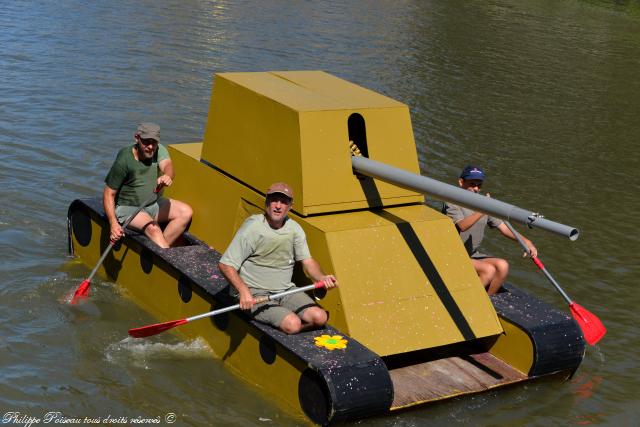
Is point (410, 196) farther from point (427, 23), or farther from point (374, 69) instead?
point (427, 23)

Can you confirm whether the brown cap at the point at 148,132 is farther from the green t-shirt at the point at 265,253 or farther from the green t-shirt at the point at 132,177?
the green t-shirt at the point at 265,253

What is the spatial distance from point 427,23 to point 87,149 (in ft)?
50.5

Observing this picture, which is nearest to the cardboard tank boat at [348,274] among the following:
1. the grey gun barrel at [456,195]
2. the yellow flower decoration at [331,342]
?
the yellow flower decoration at [331,342]

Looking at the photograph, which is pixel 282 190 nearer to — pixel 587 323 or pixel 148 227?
pixel 148 227

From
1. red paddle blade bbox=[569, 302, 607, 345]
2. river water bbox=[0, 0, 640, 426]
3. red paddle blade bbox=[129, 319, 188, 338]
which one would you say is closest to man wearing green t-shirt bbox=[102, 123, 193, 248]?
river water bbox=[0, 0, 640, 426]

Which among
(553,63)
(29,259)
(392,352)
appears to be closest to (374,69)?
(553,63)

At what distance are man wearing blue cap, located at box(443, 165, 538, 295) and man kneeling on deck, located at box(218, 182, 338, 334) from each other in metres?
1.81

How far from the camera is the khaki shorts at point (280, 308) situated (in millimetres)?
8375

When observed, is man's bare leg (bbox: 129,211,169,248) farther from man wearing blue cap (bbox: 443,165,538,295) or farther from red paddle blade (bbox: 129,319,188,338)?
man wearing blue cap (bbox: 443,165,538,295)

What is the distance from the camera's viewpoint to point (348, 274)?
8.68m

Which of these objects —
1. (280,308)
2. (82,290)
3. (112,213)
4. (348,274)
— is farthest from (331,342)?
(82,290)

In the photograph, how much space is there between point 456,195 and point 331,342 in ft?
4.98

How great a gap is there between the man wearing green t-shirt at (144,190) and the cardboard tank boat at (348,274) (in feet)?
0.72

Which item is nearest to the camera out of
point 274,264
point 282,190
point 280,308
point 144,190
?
point 282,190
